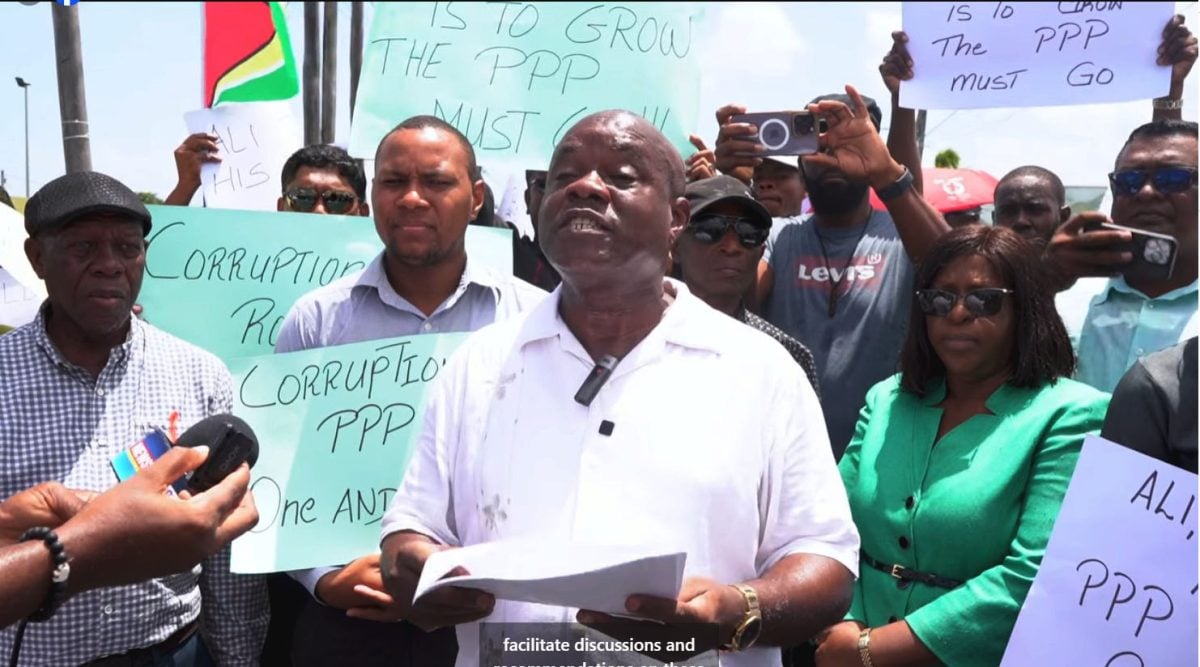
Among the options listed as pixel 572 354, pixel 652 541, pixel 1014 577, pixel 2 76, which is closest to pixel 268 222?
pixel 2 76

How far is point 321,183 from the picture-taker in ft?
15.2

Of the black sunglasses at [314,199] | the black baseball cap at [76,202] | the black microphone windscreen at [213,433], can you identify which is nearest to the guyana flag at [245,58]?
the black sunglasses at [314,199]

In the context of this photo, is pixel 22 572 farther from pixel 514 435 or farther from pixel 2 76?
pixel 2 76

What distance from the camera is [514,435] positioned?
7.52ft

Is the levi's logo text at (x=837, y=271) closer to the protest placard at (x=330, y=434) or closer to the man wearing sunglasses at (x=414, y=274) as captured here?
the man wearing sunglasses at (x=414, y=274)

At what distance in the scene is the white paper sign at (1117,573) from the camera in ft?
7.66

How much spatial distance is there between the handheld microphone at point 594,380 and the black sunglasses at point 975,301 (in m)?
1.31

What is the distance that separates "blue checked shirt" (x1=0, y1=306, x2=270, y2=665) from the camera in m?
2.95

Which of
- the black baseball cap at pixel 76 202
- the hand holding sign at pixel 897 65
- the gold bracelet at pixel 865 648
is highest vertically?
the hand holding sign at pixel 897 65

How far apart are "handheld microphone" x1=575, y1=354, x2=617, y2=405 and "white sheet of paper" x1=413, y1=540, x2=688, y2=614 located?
0.34m

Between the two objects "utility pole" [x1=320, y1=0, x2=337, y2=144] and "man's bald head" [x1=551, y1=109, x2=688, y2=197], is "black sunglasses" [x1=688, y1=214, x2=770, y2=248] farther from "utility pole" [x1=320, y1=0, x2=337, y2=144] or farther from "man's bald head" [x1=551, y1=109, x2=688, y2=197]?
"utility pole" [x1=320, y1=0, x2=337, y2=144]

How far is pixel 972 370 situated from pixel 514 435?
1532 millimetres

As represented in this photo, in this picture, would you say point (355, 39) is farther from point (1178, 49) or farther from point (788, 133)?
point (1178, 49)

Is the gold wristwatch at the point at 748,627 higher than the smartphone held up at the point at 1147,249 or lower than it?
lower
